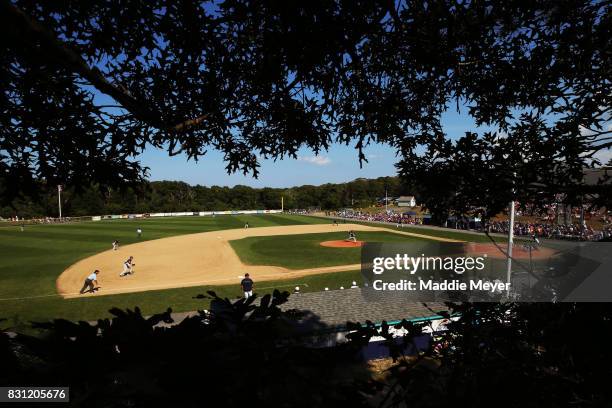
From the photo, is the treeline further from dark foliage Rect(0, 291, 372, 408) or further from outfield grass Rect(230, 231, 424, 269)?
dark foliage Rect(0, 291, 372, 408)

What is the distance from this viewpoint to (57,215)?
72.6 metres

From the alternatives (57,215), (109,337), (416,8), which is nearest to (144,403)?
(109,337)

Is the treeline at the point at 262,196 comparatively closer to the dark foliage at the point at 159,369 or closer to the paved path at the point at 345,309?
the paved path at the point at 345,309

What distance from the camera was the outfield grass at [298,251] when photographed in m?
24.9

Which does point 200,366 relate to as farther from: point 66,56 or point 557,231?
point 557,231

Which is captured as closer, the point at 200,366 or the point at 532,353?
the point at 200,366

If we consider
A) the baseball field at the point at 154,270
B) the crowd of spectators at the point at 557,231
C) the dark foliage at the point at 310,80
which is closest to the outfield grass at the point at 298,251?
the baseball field at the point at 154,270

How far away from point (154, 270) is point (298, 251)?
1176 centimetres

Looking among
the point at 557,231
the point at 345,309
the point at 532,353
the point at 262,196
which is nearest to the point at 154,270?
the point at 345,309

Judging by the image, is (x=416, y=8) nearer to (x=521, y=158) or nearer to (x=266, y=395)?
(x=521, y=158)

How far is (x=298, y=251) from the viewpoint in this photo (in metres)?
29.5

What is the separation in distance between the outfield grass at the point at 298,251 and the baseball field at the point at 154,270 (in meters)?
0.08

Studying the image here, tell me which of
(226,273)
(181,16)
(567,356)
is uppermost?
(181,16)

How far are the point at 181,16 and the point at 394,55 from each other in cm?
309
